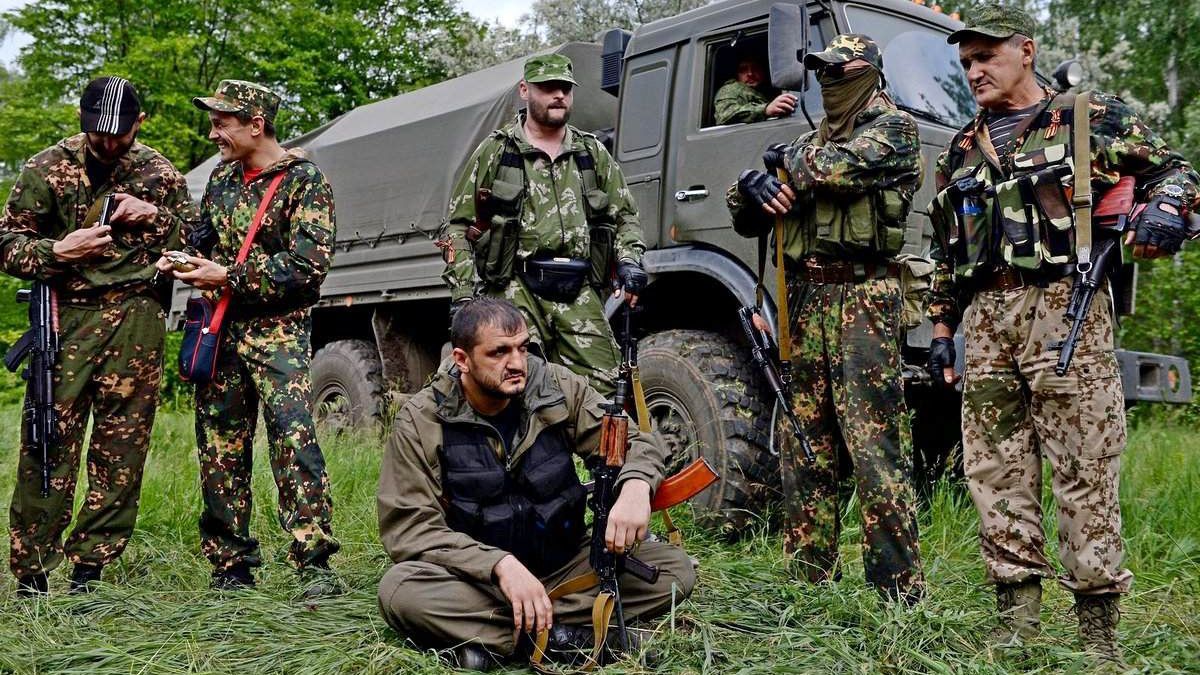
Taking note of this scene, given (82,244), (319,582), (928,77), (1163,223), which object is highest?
(928,77)

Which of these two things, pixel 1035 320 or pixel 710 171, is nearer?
pixel 1035 320

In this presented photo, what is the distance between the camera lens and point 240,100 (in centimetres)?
409

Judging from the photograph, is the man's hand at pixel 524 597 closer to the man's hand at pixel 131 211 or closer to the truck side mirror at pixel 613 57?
the man's hand at pixel 131 211

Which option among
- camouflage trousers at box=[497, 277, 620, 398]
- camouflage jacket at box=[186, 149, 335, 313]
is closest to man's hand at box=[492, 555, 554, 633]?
camouflage trousers at box=[497, 277, 620, 398]

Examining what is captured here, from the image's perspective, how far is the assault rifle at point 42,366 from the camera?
402cm

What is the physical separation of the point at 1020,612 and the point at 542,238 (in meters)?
2.15

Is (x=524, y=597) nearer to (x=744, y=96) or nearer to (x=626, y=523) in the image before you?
(x=626, y=523)

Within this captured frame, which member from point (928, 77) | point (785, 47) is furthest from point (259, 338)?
point (928, 77)

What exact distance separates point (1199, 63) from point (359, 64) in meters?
14.0

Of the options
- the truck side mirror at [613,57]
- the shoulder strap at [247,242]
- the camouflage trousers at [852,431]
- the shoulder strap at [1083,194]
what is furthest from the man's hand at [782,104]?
the shoulder strap at [247,242]

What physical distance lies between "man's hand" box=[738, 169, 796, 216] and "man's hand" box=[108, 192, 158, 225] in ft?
7.39

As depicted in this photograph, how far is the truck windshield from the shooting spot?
475 centimetres

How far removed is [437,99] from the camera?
285 inches

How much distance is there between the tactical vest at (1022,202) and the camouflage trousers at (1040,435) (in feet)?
0.36
